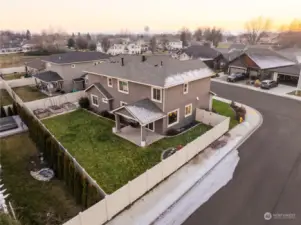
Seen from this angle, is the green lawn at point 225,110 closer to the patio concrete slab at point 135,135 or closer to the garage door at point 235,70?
the patio concrete slab at point 135,135

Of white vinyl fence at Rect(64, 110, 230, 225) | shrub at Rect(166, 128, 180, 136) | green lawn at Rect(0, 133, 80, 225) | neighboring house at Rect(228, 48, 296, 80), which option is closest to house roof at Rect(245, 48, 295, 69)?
neighboring house at Rect(228, 48, 296, 80)

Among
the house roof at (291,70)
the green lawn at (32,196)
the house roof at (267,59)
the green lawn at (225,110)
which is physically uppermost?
the house roof at (267,59)

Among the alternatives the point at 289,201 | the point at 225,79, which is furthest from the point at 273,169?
the point at 225,79

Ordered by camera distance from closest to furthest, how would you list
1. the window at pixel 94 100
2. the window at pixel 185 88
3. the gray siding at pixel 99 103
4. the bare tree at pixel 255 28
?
the window at pixel 185 88
the gray siding at pixel 99 103
the window at pixel 94 100
the bare tree at pixel 255 28

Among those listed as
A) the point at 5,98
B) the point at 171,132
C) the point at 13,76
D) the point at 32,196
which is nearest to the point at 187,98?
the point at 171,132

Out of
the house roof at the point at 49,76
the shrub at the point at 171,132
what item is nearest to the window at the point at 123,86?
the shrub at the point at 171,132

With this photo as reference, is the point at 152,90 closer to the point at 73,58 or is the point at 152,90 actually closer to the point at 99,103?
the point at 99,103
